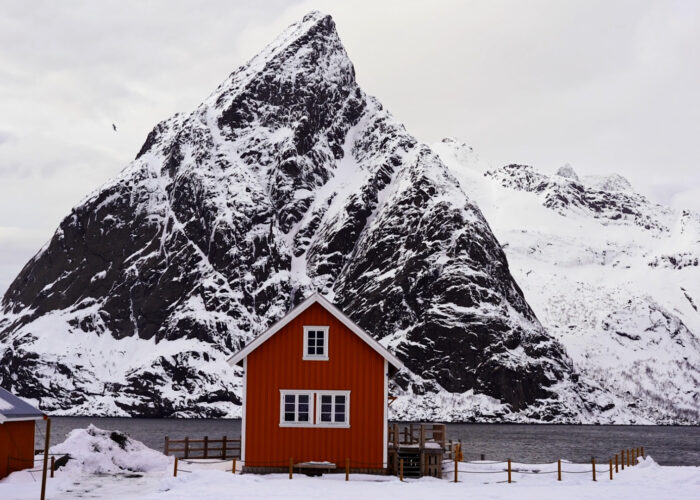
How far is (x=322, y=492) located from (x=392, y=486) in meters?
4.78

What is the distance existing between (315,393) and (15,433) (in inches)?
619

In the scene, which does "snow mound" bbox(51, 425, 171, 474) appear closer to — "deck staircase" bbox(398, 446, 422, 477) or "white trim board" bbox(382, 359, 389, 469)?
"white trim board" bbox(382, 359, 389, 469)

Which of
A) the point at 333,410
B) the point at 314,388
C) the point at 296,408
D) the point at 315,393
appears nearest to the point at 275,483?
the point at 296,408

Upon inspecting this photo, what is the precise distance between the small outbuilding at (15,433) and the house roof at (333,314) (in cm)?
1152

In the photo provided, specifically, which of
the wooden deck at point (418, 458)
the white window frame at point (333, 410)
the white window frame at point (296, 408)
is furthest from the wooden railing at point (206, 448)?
the wooden deck at point (418, 458)

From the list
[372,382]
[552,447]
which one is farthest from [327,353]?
[552,447]

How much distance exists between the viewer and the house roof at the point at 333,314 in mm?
54188

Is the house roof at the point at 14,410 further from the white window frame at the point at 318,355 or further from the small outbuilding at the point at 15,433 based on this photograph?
the white window frame at the point at 318,355

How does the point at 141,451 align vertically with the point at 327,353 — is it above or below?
below

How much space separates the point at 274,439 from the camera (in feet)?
177

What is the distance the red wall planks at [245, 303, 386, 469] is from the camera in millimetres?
53656

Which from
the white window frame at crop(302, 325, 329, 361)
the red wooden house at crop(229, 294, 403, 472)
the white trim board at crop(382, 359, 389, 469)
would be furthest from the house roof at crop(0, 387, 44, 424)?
the white trim board at crop(382, 359, 389, 469)

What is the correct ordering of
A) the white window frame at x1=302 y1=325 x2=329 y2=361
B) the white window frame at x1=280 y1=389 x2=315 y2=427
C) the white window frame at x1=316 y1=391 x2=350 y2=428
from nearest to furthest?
the white window frame at x1=316 y1=391 x2=350 y2=428 → the white window frame at x1=280 y1=389 x2=315 y2=427 → the white window frame at x1=302 y1=325 x2=329 y2=361

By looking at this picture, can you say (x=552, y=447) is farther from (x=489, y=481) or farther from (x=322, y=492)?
(x=322, y=492)
